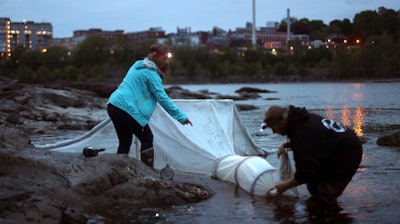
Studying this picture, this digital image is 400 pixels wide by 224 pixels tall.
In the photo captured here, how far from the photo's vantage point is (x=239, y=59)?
177m

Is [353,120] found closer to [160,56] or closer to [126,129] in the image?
[160,56]

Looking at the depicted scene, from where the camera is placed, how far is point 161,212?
283 inches

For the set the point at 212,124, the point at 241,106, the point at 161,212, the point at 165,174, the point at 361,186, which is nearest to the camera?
the point at 161,212

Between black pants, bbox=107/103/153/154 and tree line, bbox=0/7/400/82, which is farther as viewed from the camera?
tree line, bbox=0/7/400/82

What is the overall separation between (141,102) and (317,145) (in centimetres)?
297

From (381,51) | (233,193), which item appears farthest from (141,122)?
(381,51)

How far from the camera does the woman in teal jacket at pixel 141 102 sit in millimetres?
8531

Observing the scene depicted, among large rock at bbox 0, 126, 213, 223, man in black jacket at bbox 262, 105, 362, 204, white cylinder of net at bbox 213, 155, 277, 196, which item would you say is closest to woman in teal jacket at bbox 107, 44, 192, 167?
large rock at bbox 0, 126, 213, 223

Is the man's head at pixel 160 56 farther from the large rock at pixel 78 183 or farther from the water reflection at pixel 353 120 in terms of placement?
the water reflection at pixel 353 120

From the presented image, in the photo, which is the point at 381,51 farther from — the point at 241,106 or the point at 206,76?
the point at 241,106

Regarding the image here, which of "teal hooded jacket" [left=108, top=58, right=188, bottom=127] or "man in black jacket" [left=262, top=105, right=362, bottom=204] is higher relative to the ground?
"teal hooded jacket" [left=108, top=58, right=188, bottom=127]

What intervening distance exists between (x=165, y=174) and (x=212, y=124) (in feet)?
8.81

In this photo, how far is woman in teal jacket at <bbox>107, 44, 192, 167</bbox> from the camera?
8531 mm

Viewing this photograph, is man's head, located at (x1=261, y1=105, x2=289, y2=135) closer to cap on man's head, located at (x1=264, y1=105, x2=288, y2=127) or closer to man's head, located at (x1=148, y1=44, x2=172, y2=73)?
cap on man's head, located at (x1=264, y1=105, x2=288, y2=127)
